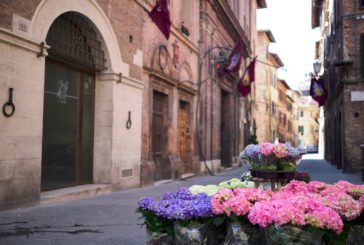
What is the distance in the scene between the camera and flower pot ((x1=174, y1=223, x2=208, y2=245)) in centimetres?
367

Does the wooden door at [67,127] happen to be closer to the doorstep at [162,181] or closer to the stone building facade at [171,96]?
the stone building facade at [171,96]

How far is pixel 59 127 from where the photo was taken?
370 inches

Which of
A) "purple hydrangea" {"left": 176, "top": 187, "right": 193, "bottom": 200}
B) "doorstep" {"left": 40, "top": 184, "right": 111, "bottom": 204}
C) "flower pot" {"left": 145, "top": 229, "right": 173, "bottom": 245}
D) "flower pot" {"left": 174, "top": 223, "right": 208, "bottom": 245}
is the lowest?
"doorstep" {"left": 40, "top": 184, "right": 111, "bottom": 204}

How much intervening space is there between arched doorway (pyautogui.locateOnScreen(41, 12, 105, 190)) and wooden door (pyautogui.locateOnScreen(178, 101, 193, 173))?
6.48 meters

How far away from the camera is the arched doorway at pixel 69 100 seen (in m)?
9.03

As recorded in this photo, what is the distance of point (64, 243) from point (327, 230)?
3330 millimetres

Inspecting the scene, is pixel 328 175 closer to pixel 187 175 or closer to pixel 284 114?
pixel 187 175

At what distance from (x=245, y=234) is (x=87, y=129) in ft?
25.3

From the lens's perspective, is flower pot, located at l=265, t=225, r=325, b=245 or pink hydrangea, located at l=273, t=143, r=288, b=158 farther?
pink hydrangea, located at l=273, t=143, r=288, b=158

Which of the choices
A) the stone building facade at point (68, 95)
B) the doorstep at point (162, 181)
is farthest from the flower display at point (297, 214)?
the doorstep at point (162, 181)

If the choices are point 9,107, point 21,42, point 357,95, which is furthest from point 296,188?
point 357,95

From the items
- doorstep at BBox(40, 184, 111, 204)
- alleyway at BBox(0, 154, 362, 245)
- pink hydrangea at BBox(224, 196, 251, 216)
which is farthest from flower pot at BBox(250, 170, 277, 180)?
doorstep at BBox(40, 184, 111, 204)

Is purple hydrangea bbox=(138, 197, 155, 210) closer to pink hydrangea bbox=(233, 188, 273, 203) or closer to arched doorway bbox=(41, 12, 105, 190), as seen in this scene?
pink hydrangea bbox=(233, 188, 273, 203)

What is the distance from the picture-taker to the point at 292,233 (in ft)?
10.4
